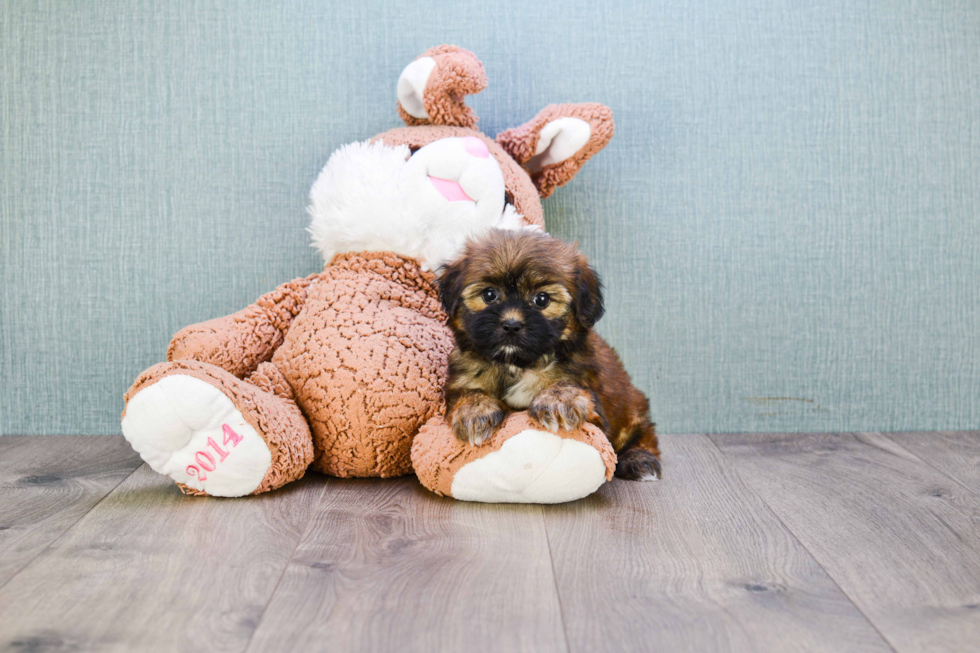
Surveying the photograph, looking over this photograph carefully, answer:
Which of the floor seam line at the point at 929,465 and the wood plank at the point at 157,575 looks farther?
the floor seam line at the point at 929,465

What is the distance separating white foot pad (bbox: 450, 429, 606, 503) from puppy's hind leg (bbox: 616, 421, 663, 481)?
0.32 m

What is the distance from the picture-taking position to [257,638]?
1163 mm

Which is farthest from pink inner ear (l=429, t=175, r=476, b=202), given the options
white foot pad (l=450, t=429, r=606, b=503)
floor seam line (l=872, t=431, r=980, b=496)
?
floor seam line (l=872, t=431, r=980, b=496)

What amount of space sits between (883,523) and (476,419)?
37.2 inches

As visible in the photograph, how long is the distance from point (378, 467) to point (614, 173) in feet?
4.08

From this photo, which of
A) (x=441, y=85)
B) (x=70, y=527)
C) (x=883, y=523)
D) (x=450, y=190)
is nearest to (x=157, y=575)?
(x=70, y=527)

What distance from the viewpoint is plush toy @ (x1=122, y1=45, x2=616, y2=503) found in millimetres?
1725

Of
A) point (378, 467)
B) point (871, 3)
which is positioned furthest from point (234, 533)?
point (871, 3)

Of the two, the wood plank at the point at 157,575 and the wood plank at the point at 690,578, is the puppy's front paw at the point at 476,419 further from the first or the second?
the wood plank at the point at 157,575

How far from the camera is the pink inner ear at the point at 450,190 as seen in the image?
80.7 inches

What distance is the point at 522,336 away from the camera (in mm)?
1648

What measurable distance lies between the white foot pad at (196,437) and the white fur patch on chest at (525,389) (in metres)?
0.59

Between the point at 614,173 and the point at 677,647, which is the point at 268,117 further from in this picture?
the point at 677,647

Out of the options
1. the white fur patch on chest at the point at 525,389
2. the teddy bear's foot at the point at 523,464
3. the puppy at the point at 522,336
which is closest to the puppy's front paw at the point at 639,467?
the puppy at the point at 522,336
